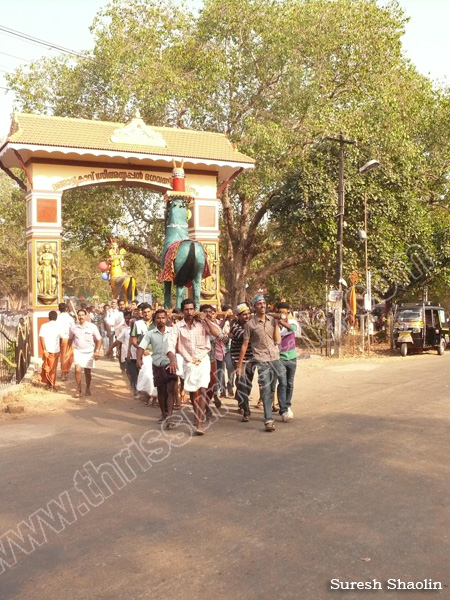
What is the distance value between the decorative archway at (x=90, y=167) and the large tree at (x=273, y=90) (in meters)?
5.36

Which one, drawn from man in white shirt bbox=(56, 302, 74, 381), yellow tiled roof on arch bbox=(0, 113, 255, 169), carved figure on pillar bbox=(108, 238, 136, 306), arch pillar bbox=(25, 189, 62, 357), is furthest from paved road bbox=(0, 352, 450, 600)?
carved figure on pillar bbox=(108, 238, 136, 306)

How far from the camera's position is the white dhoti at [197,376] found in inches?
345

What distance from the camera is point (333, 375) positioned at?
15.8m

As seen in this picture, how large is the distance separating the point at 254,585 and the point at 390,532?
137 centimetres

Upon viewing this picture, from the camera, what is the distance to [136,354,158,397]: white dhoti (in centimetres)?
1114

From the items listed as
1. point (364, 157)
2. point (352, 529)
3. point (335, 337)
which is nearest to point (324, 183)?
point (364, 157)

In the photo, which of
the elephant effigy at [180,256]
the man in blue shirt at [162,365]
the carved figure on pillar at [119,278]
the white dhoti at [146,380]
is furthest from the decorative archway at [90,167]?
the man in blue shirt at [162,365]

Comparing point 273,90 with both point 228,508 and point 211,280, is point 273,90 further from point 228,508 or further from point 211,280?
point 228,508

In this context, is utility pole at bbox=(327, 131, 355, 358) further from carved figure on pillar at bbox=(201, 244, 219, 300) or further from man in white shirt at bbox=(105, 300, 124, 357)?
man in white shirt at bbox=(105, 300, 124, 357)

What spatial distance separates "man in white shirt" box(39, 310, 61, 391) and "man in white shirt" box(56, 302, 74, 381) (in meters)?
0.20

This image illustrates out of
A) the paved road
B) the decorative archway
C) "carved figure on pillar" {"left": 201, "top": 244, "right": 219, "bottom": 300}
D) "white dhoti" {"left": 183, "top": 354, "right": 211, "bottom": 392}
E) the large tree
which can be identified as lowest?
the paved road

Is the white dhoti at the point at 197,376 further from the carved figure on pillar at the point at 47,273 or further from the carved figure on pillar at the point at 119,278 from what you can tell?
the carved figure on pillar at the point at 119,278

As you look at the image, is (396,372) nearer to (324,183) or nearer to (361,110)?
(324,183)

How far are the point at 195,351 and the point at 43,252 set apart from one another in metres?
8.31
